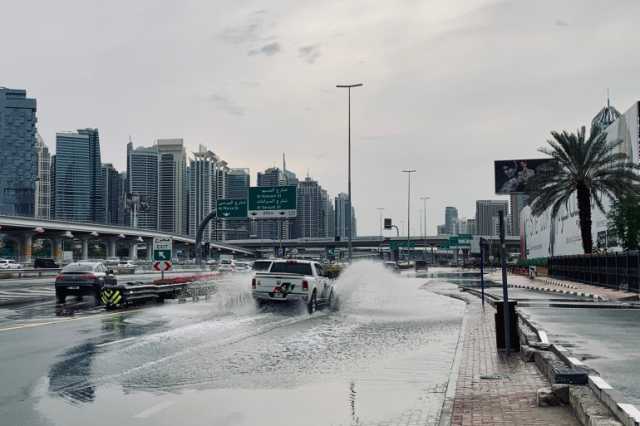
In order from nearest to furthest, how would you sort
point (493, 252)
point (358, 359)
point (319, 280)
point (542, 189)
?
point (358, 359), point (319, 280), point (542, 189), point (493, 252)

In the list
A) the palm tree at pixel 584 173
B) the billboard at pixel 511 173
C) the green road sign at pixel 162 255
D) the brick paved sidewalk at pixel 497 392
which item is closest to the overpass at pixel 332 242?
the billboard at pixel 511 173

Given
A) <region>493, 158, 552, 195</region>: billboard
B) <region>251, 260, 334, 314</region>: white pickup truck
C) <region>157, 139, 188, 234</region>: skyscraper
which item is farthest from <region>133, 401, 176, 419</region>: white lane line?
<region>157, 139, 188, 234</region>: skyscraper

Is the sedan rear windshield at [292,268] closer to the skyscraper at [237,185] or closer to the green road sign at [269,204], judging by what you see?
the green road sign at [269,204]

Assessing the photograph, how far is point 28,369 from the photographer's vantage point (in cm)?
1071

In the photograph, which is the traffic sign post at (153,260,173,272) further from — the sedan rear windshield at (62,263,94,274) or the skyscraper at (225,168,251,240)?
the skyscraper at (225,168,251,240)

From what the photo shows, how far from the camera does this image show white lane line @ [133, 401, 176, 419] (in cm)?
772

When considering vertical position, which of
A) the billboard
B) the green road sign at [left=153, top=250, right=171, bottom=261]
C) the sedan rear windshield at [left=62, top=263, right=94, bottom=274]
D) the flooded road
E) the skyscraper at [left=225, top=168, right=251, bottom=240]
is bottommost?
the flooded road

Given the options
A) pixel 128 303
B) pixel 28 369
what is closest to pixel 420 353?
pixel 28 369

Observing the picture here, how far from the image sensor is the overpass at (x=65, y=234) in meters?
92.7

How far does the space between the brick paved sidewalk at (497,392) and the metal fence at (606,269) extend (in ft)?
72.2

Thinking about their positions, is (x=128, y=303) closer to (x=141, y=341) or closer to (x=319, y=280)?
(x=319, y=280)

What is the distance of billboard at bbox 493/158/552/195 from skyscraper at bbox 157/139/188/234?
10370 centimetres

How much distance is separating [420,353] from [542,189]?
36.3 metres

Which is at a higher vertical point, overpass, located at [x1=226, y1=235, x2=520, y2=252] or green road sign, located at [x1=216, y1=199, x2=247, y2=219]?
green road sign, located at [x1=216, y1=199, x2=247, y2=219]
